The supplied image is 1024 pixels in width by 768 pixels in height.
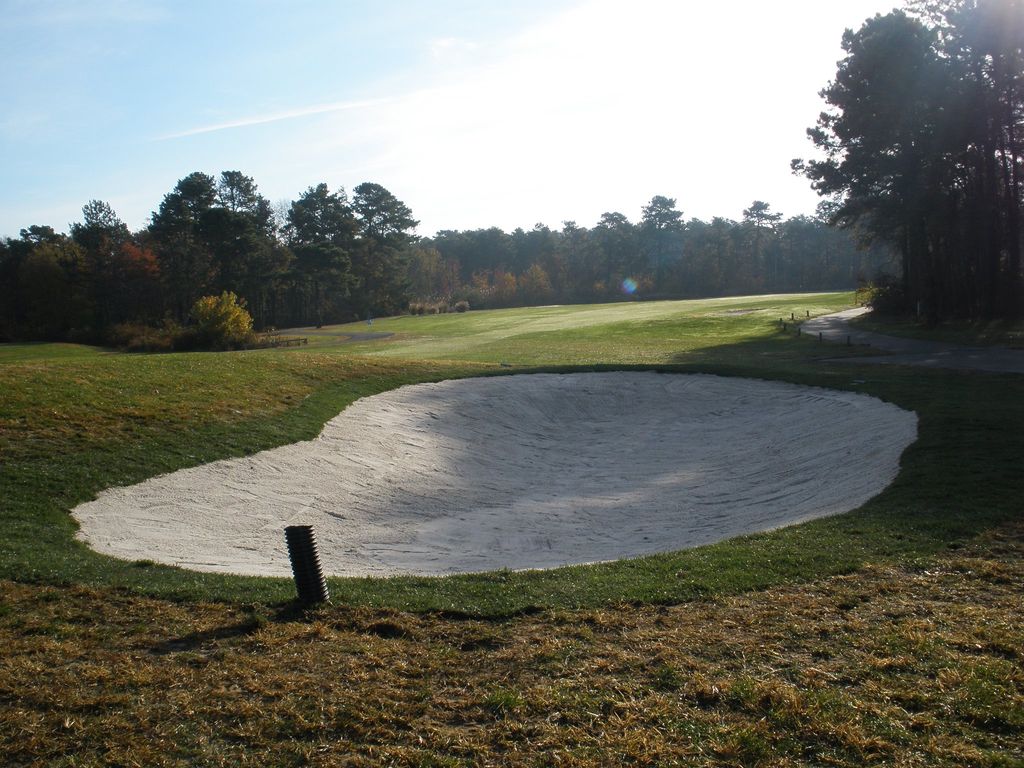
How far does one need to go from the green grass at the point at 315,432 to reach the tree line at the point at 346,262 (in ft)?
138

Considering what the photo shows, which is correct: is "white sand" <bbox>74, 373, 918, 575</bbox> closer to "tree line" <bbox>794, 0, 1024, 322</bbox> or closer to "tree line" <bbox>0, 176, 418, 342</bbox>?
"tree line" <bbox>794, 0, 1024, 322</bbox>

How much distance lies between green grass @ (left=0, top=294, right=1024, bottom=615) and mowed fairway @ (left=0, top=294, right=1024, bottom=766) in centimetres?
6

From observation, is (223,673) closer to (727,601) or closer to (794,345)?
(727,601)

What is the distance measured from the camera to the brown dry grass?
455 centimetres

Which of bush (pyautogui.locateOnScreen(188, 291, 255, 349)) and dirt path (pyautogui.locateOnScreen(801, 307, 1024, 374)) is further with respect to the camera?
bush (pyautogui.locateOnScreen(188, 291, 255, 349))

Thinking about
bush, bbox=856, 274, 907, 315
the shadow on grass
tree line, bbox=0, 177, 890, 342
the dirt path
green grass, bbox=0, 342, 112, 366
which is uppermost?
tree line, bbox=0, 177, 890, 342

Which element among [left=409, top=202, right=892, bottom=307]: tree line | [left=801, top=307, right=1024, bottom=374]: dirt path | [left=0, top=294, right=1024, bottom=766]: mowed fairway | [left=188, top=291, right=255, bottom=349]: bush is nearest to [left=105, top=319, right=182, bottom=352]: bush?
[left=188, top=291, right=255, bottom=349]: bush

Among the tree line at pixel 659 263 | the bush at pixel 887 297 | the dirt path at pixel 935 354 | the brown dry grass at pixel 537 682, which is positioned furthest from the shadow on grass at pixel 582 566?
the tree line at pixel 659 263

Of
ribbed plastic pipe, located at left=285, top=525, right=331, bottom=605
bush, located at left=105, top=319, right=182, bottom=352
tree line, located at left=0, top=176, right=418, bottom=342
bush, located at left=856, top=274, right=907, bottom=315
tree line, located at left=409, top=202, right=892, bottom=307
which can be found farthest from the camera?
tree line, located at left=409, top=202, right=892, bottom=307

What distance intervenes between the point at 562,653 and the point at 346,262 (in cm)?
8255

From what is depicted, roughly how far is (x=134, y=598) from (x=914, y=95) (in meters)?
42.2

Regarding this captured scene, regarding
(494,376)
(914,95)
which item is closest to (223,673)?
(494,376)

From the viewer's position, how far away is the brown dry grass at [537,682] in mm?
4555

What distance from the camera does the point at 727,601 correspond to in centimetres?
709
